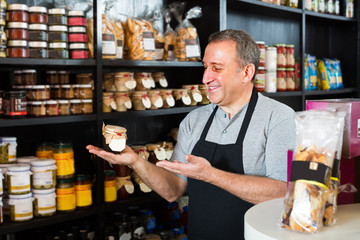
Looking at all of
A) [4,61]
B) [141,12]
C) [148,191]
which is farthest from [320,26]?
[4,61]

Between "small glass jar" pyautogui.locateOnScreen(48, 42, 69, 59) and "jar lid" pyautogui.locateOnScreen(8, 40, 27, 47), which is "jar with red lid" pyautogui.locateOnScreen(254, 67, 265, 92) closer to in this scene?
"small glass jar" pyautogui.locateOnScreen(48, 42, 69, 59)

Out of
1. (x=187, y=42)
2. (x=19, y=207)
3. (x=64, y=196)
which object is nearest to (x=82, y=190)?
(x=64, y=196)

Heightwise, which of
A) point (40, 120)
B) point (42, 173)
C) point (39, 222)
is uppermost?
point (40, 120)

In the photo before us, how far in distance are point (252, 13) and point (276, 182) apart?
6.78ft

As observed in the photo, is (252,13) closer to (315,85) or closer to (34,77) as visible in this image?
(315,85)

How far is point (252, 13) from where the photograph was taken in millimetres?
3416

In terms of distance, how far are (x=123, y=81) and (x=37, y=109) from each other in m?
0.52

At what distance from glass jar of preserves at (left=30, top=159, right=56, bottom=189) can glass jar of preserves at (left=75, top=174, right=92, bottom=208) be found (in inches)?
5.9

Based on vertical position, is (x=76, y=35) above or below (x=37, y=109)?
above

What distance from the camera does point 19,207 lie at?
6.44ft

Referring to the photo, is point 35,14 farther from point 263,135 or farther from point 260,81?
point 260,81

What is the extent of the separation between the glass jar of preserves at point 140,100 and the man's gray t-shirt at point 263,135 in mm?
532

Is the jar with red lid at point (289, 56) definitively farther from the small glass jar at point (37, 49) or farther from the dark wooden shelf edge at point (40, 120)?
the small glass jar at point (37, 49)

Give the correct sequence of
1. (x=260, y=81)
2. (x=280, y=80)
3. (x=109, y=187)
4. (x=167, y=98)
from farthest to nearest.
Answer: (x=280, y=80) < (x=260, y=81) < (x=167, y=98) < (x=109, y=187)
